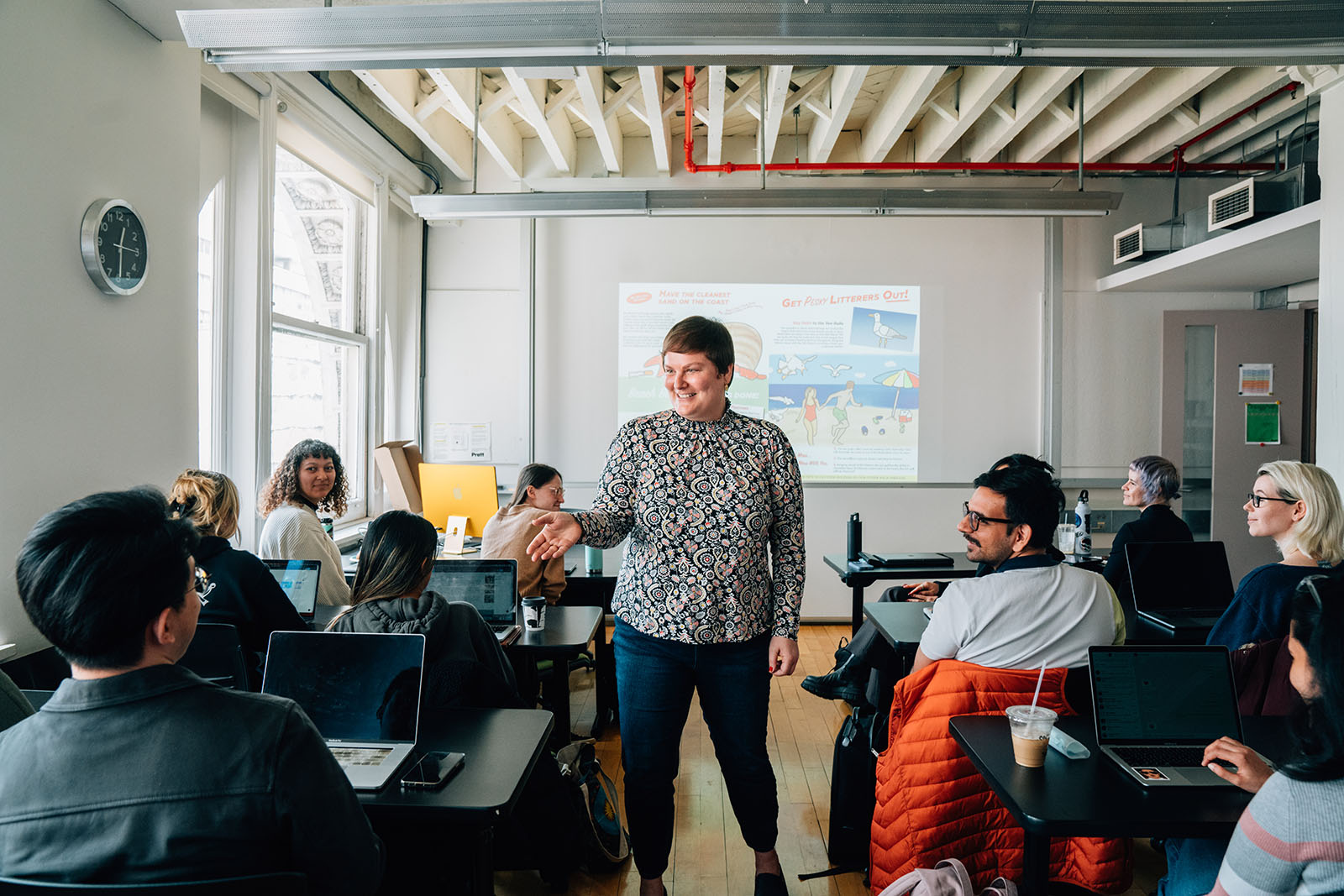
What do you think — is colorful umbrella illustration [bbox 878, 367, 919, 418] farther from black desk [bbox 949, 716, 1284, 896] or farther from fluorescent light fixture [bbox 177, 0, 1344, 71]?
black desk [bbox 949, 716, 1284, 896]

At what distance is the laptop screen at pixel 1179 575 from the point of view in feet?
10.8

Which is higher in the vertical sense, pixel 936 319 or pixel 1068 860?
pixel 936 319

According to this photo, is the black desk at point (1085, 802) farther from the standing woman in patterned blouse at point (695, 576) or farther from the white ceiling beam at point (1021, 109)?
the white ceiling beam at point (1021, 109)

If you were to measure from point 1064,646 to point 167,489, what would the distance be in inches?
118

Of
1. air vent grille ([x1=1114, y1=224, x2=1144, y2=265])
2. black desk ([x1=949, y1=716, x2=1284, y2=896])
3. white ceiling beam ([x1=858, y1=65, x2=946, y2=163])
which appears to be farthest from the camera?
air vent grille ([x1=1114, y1=224, x2=1144, y2=265])

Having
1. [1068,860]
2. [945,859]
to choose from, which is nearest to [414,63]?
[945,859]

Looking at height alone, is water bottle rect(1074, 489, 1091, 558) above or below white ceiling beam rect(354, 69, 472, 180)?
below

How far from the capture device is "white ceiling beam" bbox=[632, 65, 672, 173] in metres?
4.09

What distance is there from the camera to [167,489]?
2926 millimetres

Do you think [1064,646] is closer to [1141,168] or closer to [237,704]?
[237,704]

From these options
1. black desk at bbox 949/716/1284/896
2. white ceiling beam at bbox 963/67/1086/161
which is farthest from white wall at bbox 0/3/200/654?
white ceiling beam at bbox 963/67/1086/161

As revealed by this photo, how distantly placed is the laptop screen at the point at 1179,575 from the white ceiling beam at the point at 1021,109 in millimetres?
2349

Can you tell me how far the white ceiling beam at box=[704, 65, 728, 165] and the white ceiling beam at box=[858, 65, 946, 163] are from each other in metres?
0.96

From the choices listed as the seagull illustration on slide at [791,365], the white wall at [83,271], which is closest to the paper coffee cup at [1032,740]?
the white wall at [83,271]
